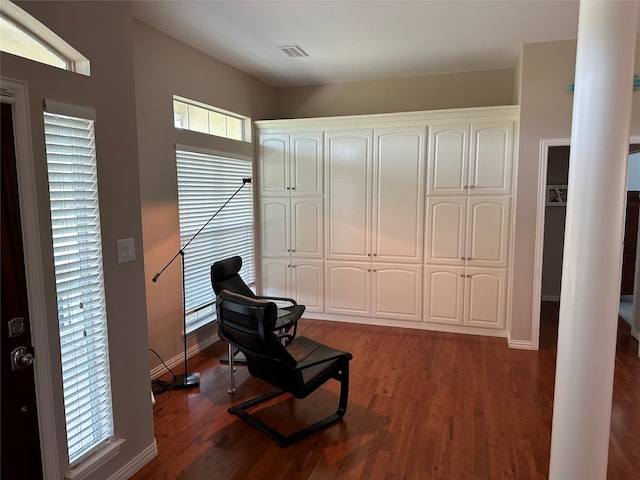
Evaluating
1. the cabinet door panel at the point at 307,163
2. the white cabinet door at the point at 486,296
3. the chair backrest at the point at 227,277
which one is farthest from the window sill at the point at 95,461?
the white cabinet door at the point at 486,296

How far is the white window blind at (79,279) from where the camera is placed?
1.91 meters

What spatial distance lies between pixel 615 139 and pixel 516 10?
2119 millimetres

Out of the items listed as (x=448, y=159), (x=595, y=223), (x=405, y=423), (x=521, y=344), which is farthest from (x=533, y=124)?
(x=405, y=423)

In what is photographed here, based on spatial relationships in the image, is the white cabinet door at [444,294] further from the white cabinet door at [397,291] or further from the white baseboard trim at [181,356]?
the white baseboard trim at [181,356]

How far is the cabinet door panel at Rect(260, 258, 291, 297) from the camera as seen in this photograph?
5207 mm

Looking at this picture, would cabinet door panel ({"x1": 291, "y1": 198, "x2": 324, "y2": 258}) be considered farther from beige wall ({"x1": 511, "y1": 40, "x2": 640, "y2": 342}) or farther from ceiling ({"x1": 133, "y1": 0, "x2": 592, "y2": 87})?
beige wall ({"x1": 511, "y1": 40, "x2": 640, "y2": 342})

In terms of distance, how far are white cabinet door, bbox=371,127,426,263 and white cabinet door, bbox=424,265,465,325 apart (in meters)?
0.26

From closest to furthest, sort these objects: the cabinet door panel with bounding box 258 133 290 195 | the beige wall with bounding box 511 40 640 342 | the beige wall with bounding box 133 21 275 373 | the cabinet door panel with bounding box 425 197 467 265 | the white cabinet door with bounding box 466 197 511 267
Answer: the beige wall with bounding box 133 21 275 373, the beige wall with bounding box 511 40 640 342, the white cabinet door with bounding box 466 197 511 267, the cabinet door panel with bounding box 425 197 467 265, the cabinet door panel with bounding box 258 133 290 195

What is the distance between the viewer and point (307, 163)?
4.95 m

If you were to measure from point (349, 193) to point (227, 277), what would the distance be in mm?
1787

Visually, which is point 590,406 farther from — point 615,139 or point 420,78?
point 420,78

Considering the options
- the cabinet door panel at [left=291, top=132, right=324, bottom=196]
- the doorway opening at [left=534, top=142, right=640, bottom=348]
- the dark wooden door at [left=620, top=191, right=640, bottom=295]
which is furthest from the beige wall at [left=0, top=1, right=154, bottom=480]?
the dark wooden door at [left=620, top=191, right=640, bottom=295]

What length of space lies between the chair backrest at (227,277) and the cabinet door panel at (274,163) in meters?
1.40

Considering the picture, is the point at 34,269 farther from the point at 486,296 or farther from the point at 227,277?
the point at 486,296
